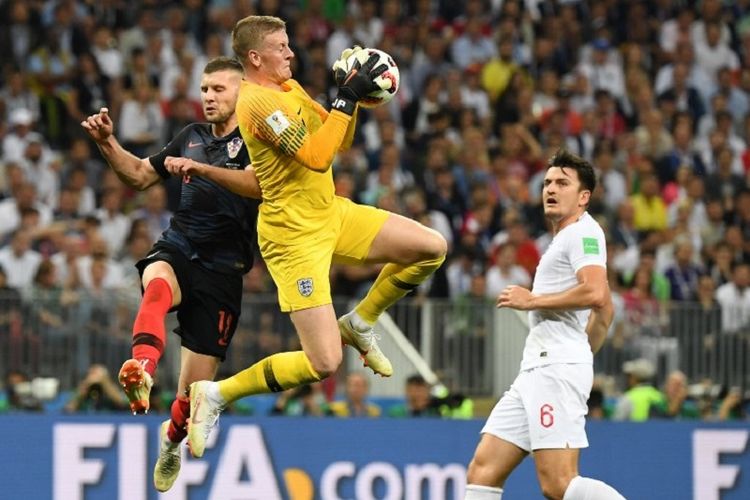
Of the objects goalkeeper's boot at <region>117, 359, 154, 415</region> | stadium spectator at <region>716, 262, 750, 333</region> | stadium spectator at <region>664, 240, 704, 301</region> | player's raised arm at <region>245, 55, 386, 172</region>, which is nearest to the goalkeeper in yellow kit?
player's raised arm at <region>245, 55, 386, 172</region>

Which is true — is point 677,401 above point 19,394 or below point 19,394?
below

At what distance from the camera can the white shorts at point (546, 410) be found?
912 centimetres

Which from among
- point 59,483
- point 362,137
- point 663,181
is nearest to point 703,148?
point 663,181

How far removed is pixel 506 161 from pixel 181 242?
8125 millimetres

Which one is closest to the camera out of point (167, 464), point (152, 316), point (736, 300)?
point (152, 316)

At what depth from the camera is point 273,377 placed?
31.3 feet

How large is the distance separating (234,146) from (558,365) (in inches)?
86.8

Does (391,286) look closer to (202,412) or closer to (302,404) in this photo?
(202,412)

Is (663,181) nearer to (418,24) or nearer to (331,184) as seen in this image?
(418,24)

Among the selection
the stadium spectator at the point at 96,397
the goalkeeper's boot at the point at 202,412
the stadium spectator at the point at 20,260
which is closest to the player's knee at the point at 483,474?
the goalkeeper's boot at the point at 202,412

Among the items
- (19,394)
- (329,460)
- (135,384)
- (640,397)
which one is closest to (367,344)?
(135,384)

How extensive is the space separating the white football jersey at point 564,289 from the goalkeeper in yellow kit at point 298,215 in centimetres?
68

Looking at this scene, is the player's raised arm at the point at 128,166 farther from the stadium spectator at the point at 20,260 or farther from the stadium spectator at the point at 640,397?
the stadium spectator at the point at 640,397

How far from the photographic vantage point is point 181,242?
995cm
